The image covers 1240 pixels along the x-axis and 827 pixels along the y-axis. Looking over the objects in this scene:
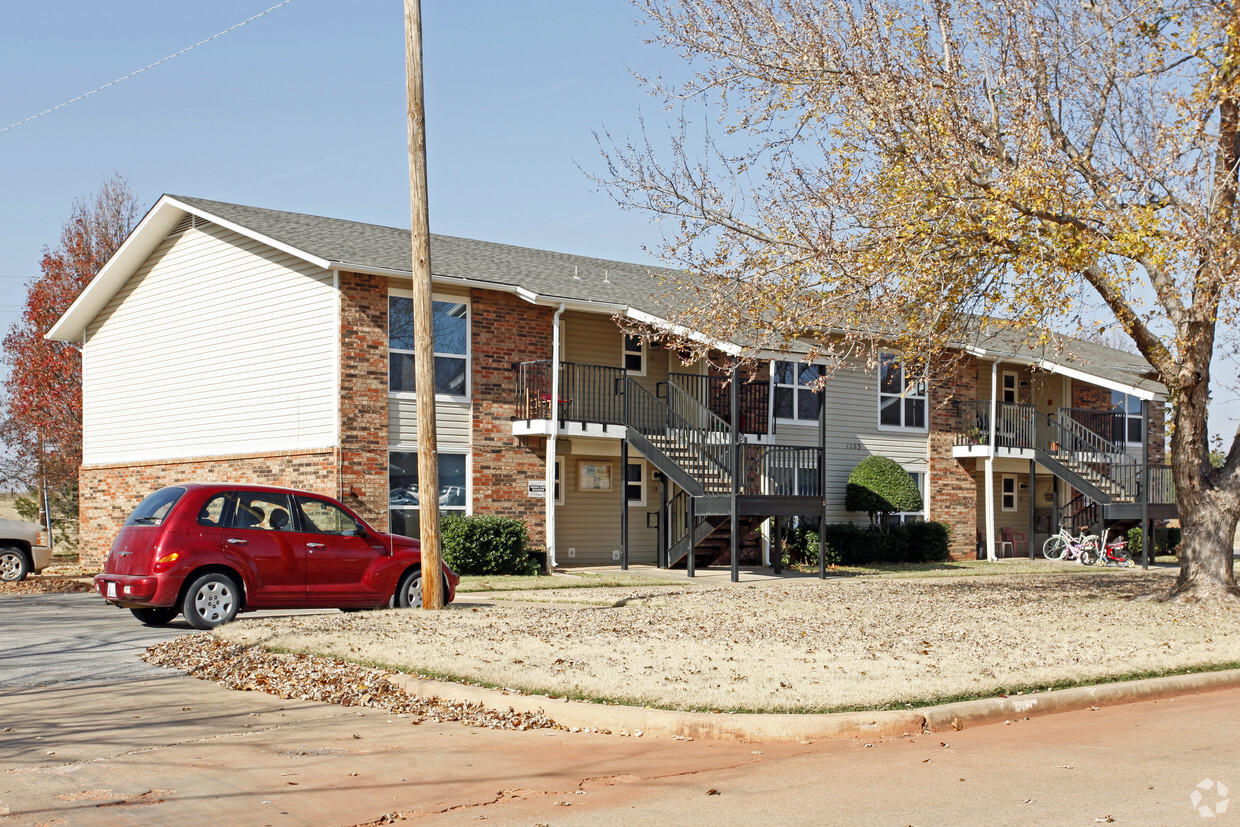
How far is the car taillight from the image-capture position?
12633mm

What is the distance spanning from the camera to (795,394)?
2802cm

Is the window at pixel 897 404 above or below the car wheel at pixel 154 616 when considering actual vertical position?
above

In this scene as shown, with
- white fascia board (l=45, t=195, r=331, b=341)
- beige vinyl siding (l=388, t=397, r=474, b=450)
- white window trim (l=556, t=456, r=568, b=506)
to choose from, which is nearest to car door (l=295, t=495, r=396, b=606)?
beige vinyl siding (l=388, t=397, r=474, b=450)

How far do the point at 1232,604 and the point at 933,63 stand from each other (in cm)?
798

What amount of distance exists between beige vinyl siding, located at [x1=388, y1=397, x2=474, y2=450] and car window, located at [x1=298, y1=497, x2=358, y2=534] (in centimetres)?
755

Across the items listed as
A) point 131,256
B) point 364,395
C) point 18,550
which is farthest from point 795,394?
point 18,550

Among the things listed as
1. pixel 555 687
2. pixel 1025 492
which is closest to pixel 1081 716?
pixel 555 687

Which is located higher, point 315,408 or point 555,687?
point 315,408

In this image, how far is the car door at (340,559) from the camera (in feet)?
44.9

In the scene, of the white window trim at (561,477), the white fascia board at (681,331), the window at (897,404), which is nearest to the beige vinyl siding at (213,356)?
the white window trim at (561,477)

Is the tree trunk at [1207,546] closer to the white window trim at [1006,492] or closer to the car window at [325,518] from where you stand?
the car window at [325,518]

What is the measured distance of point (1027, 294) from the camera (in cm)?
1483

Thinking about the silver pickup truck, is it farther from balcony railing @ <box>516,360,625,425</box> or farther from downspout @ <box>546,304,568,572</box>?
downspout @ <box>546,304,568,572</box>

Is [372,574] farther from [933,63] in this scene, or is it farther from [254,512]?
[933,63]
